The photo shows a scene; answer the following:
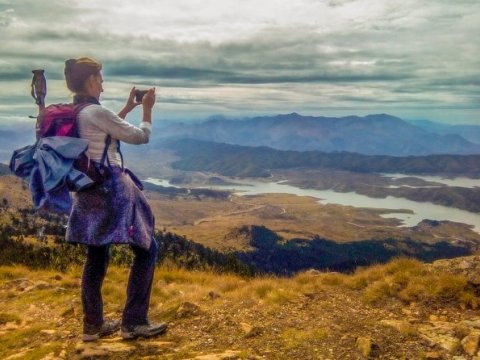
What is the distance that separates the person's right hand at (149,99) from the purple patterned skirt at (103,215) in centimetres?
109

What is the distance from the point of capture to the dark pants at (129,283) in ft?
22.4

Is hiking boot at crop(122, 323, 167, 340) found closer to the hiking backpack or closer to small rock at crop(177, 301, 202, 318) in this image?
small rock at crop(177, 301, 202, 318)

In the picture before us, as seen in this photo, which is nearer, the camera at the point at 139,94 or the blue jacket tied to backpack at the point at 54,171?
the blue jacket tied to backpack at the point at 54,171

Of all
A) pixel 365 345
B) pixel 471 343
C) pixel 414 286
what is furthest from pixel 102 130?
pixel 414 286

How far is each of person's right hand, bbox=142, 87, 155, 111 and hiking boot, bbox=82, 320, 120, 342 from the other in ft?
12.1

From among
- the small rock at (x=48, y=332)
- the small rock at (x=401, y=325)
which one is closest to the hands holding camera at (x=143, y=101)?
the small rock at (x=48, y=332)

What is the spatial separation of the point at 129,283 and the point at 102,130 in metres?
2.56

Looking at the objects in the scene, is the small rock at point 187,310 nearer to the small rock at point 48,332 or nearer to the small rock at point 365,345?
the small rock at point 48,332

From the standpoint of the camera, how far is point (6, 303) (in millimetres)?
10391

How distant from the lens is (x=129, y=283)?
7000 millimetres

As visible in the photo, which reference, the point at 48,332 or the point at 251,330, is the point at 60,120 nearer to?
the point at 48,332

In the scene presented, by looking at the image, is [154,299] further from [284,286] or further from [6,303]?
[6,303]

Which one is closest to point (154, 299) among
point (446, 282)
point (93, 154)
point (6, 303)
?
point (6, 303)

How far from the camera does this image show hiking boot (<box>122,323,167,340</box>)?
7.02 m
